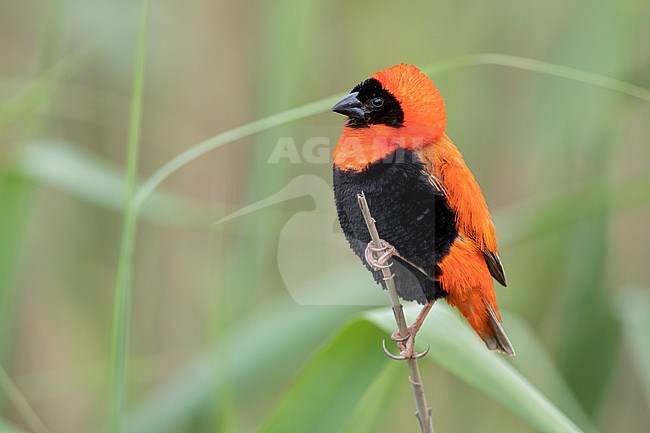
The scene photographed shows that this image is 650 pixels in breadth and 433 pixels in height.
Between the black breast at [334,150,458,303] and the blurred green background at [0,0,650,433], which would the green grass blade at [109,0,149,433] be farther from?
the black breast at [334,150,458,303]

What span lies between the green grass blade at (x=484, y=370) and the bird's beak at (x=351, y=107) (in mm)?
289

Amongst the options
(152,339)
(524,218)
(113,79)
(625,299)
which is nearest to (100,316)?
(152,339)

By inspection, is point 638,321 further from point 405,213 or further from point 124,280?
point 124,280

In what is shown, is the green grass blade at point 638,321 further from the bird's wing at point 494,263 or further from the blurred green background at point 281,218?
the bird's wing at point 494,263

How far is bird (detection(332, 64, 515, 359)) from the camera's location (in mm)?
810

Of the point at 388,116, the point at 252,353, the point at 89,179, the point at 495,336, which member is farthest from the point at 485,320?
the point at 89,179

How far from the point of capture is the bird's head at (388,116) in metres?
0.78

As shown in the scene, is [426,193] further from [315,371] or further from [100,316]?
[100,316]

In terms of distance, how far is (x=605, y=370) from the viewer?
175 cm

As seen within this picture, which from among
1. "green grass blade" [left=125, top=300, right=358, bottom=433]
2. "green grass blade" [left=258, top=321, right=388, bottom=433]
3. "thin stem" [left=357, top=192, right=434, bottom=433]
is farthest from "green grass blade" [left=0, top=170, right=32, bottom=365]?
"thin stem" [left=357, top=192, right=434, bottom=433]

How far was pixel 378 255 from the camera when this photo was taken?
0.83 meters

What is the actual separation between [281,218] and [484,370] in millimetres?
866

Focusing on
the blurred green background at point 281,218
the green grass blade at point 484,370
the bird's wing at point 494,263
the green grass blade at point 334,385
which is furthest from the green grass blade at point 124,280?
the bird's wing at point 494,263

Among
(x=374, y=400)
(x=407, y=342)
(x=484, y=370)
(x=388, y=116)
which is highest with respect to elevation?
(x=388, y=116)
